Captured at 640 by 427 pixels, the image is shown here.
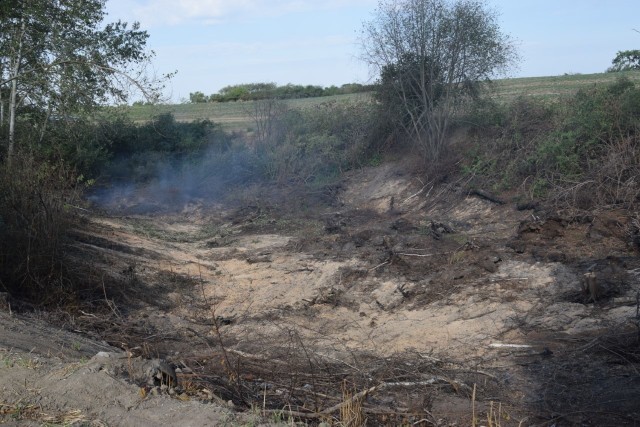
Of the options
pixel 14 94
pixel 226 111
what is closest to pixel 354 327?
pixel 14 94

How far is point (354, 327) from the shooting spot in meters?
10.0

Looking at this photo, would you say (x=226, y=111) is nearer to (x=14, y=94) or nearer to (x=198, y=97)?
(x=198, y=97)

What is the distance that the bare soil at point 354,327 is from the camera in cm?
563

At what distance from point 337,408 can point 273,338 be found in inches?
162

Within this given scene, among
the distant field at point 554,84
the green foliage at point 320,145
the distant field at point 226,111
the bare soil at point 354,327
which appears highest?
the distant field at point 554,84

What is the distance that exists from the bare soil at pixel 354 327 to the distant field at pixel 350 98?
29.7 ft

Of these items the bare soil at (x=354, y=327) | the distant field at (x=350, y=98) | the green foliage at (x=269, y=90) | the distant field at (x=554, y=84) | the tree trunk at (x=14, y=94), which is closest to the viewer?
the bare soil at (x=354, y=327)

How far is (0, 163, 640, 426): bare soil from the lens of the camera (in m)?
5.63

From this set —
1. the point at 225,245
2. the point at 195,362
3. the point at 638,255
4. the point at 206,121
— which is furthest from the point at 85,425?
the point at 206,121

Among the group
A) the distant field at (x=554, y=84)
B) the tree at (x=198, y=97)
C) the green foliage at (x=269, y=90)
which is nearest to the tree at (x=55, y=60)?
the distant field at (x=554, y=84)

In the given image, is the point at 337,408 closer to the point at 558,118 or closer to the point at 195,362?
the point at 195,362

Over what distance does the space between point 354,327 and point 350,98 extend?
20.3 m

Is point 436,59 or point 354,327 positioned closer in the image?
point 354,327

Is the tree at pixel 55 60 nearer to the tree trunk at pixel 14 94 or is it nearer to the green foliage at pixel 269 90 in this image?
the tree trunk at pixel 14 94
